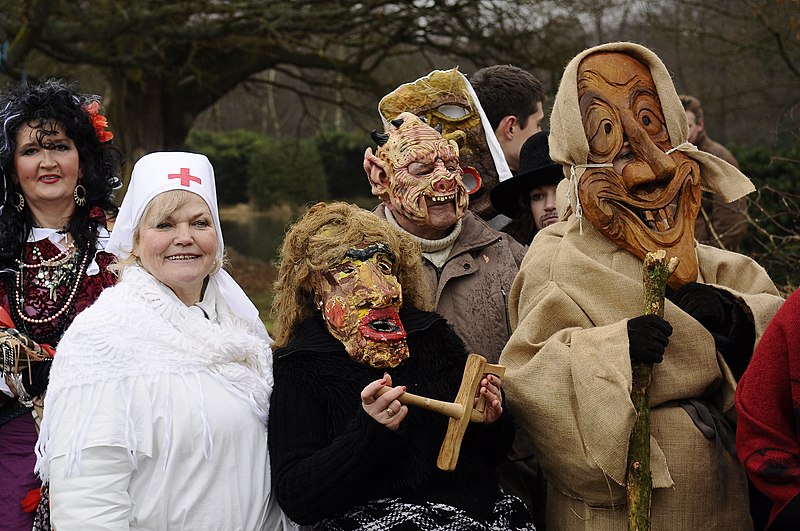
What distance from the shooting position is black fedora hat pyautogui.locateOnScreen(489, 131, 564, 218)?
3.79 metres

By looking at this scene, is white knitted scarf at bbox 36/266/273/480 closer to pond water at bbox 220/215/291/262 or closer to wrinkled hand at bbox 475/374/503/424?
wrinkled hand at bbox 475/374/503/424

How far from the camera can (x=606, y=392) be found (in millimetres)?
2727

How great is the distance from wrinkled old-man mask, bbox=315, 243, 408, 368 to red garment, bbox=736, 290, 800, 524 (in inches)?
39.4

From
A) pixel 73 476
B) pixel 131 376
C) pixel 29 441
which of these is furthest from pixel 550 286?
pixel 29 441

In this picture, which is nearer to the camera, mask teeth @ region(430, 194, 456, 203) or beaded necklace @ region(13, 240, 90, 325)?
mask teeth @ region(430, 194, 456, 203)

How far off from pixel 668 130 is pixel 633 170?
0.66 feet

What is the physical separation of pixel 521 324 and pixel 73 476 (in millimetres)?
1413

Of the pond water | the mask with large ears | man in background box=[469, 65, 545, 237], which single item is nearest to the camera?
the mask with large ears

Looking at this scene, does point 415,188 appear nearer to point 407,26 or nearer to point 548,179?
point 548,179

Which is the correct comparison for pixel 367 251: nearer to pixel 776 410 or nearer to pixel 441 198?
pixel 441 198

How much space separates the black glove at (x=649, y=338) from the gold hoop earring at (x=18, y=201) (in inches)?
90.2

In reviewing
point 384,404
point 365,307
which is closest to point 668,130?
point 365,307

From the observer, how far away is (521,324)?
2.98m

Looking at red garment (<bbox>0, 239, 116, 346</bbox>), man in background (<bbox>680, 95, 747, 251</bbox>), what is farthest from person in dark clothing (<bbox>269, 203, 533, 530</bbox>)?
man in background (<bbox>680, 95, 747, 251</bbox>)
